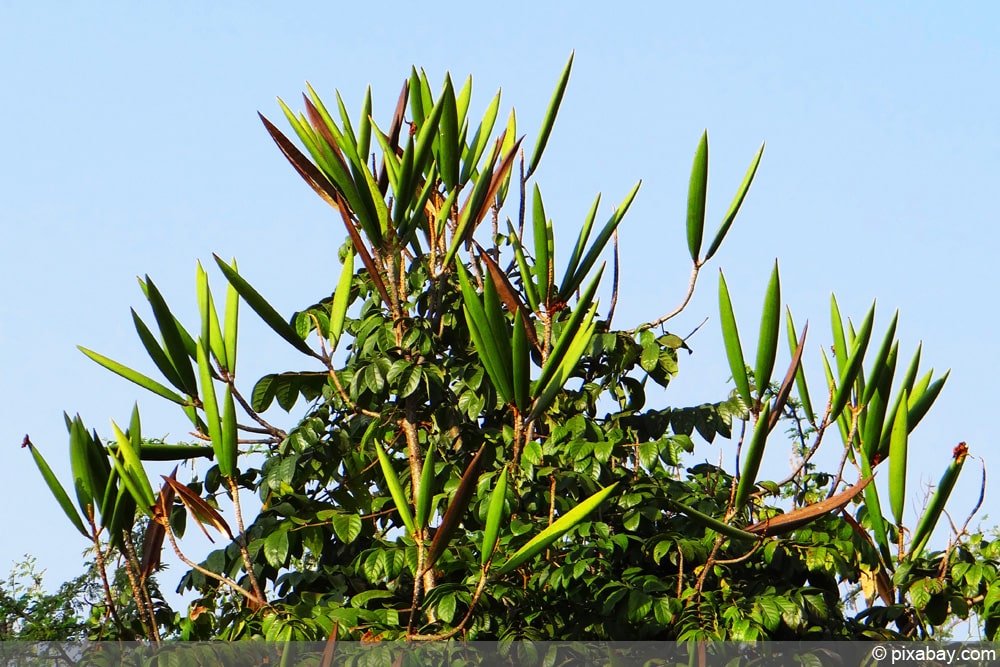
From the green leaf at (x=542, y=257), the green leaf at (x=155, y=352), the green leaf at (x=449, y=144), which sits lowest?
the green leaf at (x=155, y=352)

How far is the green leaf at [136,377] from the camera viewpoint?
286cm

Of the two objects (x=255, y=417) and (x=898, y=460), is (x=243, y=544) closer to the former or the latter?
(x=255, y=417)

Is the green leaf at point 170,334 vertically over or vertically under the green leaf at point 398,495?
over

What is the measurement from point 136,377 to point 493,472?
0.96m

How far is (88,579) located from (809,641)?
12.8 feet

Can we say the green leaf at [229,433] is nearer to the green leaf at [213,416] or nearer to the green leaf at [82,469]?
the green leaf at [213,416]

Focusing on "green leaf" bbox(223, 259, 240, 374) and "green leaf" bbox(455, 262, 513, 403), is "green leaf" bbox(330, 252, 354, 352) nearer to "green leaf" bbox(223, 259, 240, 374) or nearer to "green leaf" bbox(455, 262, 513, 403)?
"green leaf" bbox(223, 259, 240, 374)

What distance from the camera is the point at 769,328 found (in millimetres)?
2383

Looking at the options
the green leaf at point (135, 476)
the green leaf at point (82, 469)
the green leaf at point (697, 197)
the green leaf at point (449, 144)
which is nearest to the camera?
the green leaf at point (135, 476)

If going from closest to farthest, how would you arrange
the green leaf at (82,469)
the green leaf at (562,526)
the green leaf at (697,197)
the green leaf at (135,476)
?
the green leaf at (562,526) → the green leaf at (135,476) → the green leaf at (82,469) → the green leaf at (697,197)

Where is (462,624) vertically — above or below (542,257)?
below

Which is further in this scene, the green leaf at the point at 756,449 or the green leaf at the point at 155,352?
the green leaf at the point at 155,352

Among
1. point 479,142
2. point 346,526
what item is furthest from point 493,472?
point 479,142

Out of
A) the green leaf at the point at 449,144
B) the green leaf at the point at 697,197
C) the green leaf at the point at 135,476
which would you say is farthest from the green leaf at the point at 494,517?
the green leaf at the point at 449,144
